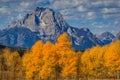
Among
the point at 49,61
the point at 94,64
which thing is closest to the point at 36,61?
the point at 49,61

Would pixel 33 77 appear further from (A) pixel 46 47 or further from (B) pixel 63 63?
(B) pixel 63 63

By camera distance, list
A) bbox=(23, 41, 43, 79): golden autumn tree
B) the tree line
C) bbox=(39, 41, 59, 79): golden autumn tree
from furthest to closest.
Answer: bbox=(23, 41, 43, 79): golden autumn tree → bbox=(39, 41, 59, 79): golden autumn tree → the tree line

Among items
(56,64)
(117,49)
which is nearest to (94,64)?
(117,49)

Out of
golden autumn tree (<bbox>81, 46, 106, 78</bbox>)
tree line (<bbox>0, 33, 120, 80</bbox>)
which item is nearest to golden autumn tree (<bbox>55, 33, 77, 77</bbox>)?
tree line (<bbox>0, 33, 120, 80</bbox>)

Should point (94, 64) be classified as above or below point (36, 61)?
above

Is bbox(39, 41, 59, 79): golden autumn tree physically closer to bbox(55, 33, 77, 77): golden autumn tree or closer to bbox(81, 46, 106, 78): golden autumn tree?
bbox(55, 33, 77, 77): golden autumn tree

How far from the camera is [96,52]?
372 ft

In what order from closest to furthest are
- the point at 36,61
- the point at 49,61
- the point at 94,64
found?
the point at 49,61 → the point at 36,61 → the point at 94,64

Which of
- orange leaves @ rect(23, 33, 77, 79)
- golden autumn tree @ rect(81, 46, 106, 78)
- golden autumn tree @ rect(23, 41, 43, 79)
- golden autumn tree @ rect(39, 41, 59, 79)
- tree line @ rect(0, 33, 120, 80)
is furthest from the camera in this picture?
golden autumn tree @ rect(81, 46, 106, 78)

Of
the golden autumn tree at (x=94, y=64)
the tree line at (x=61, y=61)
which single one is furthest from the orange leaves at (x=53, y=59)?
the golden autumn tree at (x=94, y=64)

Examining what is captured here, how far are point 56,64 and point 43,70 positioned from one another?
577cm

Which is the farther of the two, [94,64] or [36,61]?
[94,64]

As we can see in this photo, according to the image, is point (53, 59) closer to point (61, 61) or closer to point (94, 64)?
point (61, 61)

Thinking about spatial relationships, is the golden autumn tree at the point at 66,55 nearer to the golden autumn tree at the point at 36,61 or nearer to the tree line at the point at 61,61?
the tree line at the point at 61,61
